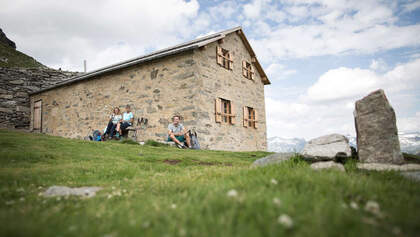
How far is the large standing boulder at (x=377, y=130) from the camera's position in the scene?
4695 millimetres

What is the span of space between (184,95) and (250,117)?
591cm

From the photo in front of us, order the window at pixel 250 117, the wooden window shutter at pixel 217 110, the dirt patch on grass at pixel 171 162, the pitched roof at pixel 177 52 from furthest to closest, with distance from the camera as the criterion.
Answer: the window at pixel 250 117 < the pitched roof at pixel 177 52 < the wooden window shutter at pixel 217 110 < the dirt patch on grass at pixel 171 162

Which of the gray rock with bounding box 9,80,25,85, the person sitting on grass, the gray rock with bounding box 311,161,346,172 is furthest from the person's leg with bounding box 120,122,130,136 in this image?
the gray rock with bounding box 9,80,25,85

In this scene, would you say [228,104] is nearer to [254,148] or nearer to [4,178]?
[254,148]

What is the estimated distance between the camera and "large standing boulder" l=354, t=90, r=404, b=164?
15.4ft

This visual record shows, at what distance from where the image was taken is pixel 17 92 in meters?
19.5

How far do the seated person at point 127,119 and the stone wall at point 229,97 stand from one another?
13.2ft

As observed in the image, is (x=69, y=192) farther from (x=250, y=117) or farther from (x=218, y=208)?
(x=250, y=117)

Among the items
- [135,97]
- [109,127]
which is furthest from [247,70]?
[109,127]

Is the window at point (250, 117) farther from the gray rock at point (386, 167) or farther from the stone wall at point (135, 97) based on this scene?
the gray rock at point (386, 167)

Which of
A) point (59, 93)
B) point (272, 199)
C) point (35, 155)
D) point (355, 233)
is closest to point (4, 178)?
point (35, 155)

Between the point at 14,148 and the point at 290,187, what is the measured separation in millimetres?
6945

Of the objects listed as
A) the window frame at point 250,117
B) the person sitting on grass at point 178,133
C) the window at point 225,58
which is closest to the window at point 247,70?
the window at point 225,58

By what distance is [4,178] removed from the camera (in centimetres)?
392
